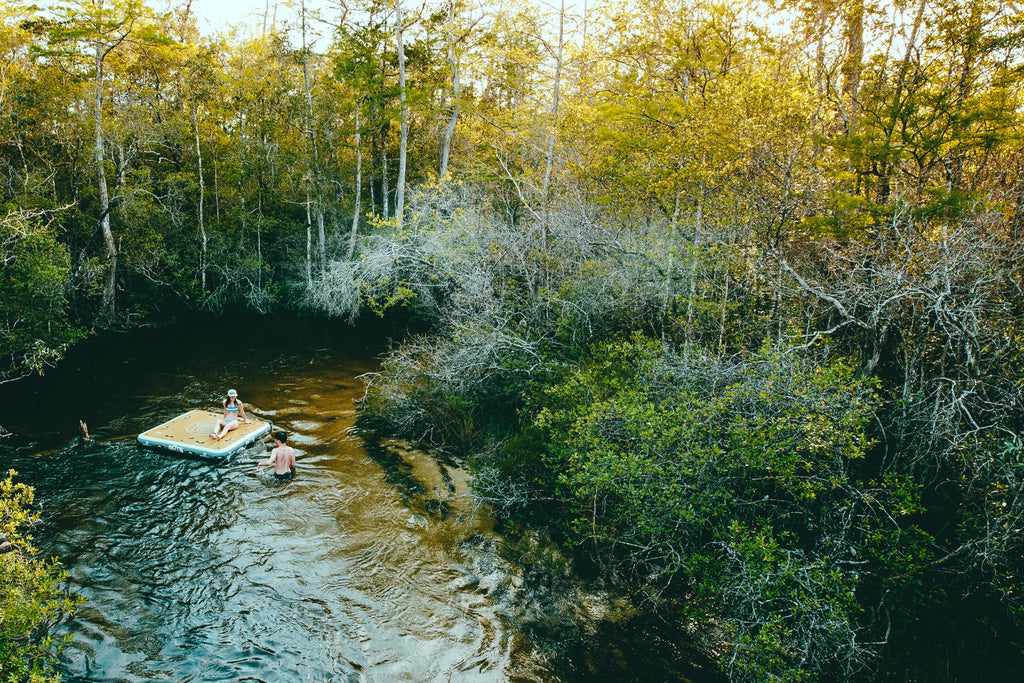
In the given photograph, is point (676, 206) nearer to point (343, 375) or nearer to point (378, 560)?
point (378, 560)

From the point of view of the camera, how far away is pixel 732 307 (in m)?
8.84

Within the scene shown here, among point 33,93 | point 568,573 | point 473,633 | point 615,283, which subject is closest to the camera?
point 473,633

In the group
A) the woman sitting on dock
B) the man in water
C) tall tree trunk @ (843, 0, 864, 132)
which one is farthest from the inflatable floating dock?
tall tree trunk @ (843, 0, 864, 132)

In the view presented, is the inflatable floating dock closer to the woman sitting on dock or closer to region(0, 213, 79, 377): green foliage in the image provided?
the woman sitting on dock

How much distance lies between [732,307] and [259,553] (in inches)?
328

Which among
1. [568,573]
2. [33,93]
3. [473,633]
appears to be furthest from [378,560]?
[33,93]

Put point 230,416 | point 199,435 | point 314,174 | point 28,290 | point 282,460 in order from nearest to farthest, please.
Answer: point 282,460
point 199,435
point 230,416
point 28,290
point 314,174

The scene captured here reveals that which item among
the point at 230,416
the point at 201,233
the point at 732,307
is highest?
the point at 201,233

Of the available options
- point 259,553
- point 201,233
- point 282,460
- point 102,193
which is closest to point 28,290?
point 102,193

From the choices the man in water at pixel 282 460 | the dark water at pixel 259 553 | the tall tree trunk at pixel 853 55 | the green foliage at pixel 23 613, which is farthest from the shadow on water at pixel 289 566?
the tall tree trunk at pixel 853 55

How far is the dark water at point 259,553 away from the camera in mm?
6266

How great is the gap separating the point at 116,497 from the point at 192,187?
15445 millimetres

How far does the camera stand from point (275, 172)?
23.9m

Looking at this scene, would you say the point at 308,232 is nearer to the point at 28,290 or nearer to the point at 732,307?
the point at 28,290
